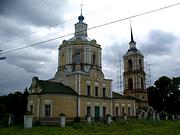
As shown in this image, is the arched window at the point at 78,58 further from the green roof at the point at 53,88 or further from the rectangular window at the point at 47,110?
the rectangular window at the point at 47,110

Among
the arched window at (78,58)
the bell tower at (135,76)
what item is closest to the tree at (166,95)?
the bell tower at (135,76)

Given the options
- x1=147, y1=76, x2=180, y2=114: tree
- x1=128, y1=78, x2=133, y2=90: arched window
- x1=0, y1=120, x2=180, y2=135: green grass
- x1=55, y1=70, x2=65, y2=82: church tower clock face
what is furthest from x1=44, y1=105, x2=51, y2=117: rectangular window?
x1=147, y1=76, x2=180, y2=114: tree

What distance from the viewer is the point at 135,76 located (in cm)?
5000

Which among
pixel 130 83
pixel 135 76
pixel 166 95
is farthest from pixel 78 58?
pixel 166 95

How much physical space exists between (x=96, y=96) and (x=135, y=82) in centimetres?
1495

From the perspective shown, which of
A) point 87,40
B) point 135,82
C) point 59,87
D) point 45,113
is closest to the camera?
point 45,113

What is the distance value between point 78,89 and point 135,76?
60.7 feet

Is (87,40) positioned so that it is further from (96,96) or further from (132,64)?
(132,64)

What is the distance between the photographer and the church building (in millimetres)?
32094

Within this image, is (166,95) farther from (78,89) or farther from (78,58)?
(78,89)

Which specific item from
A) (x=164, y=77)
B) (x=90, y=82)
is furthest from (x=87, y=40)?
(x=164, y=77)

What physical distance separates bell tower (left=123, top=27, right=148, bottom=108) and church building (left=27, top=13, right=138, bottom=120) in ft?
19.9

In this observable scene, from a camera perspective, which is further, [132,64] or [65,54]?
[132,64]

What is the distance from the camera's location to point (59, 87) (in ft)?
113
